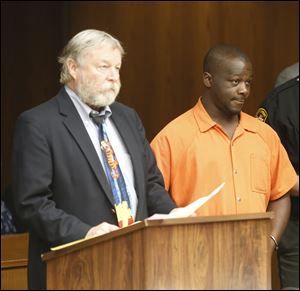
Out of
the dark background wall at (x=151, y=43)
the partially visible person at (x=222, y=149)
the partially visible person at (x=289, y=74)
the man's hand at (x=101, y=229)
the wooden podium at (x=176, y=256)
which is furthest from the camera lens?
the dark background wall at (x=151, y=43)

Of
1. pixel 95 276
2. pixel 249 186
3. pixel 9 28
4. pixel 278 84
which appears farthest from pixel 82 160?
pixel 9 28

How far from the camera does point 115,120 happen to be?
4.40m

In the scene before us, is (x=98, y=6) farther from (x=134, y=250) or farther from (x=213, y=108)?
(x=134, y=250)

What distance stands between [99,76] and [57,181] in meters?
0.46

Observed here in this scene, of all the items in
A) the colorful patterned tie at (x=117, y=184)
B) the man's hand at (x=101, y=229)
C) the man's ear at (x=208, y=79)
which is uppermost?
the man's ear at (x=208, y=79)

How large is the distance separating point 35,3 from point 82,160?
4628 millimetres

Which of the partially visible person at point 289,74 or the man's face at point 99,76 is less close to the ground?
the partially visible person at point 289,74

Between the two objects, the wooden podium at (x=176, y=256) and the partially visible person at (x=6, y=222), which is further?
the partially visible person at (x=6, y=222)

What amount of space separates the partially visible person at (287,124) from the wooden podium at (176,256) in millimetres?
2035

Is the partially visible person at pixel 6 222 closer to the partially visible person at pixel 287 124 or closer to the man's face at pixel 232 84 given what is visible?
the partially visible person at pixel 287 124

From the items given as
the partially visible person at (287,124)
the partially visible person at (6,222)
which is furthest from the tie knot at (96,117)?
the partially visible person at (6,222)

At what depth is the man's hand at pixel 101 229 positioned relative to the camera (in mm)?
3864

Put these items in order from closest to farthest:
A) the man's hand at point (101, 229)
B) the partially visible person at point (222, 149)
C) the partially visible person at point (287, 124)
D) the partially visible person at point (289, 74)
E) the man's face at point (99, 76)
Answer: the man's hand at point (101, 229) → the man's face at point (99, 76) → the partially visible person at point (222, 149) → the partially visible person at point (287, 124) → the partially visible person at point (289, 74)

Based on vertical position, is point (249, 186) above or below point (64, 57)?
below
